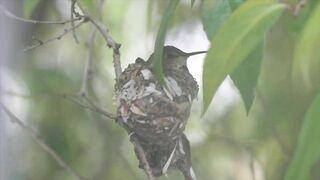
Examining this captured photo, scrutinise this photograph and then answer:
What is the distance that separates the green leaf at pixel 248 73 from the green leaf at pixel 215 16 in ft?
0.18

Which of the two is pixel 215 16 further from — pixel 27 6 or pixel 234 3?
pixel 27 6

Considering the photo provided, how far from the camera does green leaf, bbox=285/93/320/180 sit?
0.38 meters

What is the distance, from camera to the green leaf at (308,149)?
0.38 m

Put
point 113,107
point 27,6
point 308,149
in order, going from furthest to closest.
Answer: point 113,107
point 27,6
point 308,149

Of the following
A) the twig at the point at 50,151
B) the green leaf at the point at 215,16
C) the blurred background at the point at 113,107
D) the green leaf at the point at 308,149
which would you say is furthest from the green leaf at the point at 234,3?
the twig at the point at 50,151

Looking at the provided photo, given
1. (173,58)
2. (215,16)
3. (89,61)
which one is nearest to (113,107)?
(89,61)

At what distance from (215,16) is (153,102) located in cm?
17

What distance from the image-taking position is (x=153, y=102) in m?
0.69

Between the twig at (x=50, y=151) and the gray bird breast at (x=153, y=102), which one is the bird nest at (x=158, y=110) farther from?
the twig at (x=50, y=151)

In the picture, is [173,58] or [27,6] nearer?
[173,58]

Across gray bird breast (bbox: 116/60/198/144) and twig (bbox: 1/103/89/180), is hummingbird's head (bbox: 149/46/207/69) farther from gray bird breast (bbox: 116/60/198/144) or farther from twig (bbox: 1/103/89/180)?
twig (bbox: 1/103/89/180)

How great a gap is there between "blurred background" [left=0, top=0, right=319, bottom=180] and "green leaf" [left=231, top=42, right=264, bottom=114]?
0.35 meters

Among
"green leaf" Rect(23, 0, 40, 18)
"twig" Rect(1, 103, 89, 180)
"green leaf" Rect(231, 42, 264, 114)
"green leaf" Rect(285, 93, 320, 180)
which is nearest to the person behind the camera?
"green leaf" Rect(285, 93, 320, 180)

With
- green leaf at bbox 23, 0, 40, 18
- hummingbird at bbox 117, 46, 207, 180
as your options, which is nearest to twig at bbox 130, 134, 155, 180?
hummingbird at bbox 117, 46, 207, 180
